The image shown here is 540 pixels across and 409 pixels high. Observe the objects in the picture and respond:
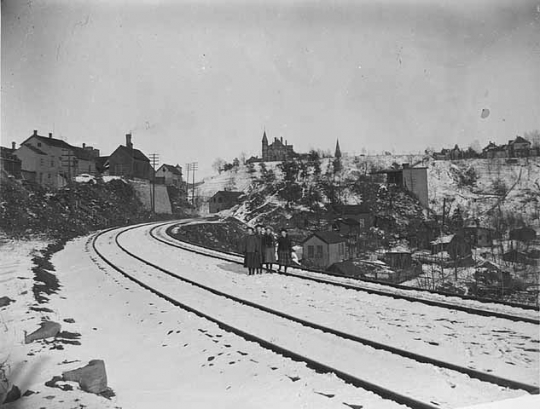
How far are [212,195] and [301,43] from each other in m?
1.13

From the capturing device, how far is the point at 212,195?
8.70 ft

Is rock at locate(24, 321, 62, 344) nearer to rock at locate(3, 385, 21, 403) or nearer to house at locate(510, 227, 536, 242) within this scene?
rock at locate(3, 385, 21, 403)

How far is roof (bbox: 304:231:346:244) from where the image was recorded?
279 cm

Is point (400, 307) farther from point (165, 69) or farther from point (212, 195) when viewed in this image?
point (165, 69)

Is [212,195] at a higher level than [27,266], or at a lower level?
higher

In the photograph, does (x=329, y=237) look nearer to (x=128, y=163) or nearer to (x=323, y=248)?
(x=323, y=248)

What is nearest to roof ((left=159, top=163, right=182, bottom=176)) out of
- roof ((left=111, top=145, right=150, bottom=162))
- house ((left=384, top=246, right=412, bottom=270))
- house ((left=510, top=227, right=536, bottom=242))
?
roof ((left=111, top=145, right=150, bottom=162))

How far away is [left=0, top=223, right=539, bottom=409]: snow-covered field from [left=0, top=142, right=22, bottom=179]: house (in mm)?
374

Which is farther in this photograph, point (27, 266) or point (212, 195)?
point (212, 195)

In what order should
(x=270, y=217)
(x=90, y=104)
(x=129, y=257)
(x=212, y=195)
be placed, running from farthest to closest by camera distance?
(x=129, y=257) → (x=270, y=217) → (x=212, y=195) → (x=90, y=104)

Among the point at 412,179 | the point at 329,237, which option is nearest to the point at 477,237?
the point at 412,179

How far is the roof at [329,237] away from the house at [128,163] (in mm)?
1100

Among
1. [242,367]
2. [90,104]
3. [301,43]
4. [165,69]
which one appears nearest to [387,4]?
[301,43]

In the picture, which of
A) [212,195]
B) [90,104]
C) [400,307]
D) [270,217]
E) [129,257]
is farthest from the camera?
[129,257]
